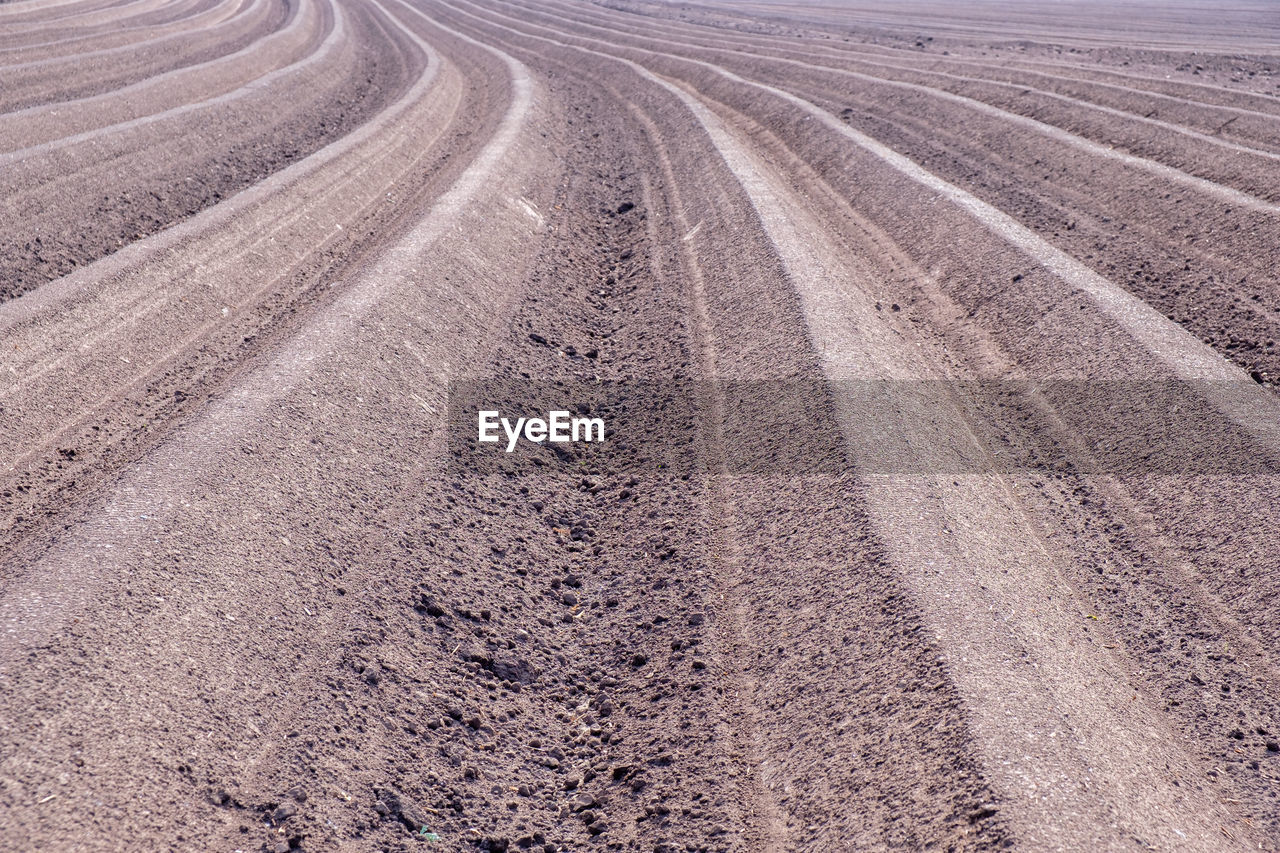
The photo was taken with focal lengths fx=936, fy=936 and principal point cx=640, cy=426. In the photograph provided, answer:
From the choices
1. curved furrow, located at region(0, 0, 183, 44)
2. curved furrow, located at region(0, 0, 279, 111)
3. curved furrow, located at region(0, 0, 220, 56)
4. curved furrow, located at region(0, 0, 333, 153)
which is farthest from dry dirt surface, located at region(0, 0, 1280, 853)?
curved furrow, located at region(0, 0, 183, 44)

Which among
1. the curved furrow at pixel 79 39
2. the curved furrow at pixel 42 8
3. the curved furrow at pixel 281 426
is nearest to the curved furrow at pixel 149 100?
the curved furrow at pixel 79 39

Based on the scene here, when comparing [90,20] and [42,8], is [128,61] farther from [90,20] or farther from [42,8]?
[42,8]

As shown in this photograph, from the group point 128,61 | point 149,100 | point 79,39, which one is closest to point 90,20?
point 79,39

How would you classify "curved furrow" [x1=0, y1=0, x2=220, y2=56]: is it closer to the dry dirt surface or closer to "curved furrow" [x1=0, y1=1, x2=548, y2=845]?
the dry dirt surface

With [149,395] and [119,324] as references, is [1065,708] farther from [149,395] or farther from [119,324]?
[119,324]

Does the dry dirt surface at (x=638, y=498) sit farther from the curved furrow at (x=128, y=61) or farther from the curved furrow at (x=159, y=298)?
the curved furrow at (x=128, y=61)
